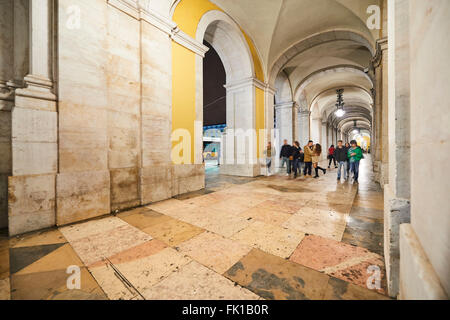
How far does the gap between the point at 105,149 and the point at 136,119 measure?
1.03 m

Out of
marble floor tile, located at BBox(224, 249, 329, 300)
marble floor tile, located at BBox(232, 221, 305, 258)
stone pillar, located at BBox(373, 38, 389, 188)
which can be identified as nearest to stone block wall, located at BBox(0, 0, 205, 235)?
marble floor tile, located at BBox(232, 221, 305, 258)

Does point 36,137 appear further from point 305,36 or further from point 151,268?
point 305,36

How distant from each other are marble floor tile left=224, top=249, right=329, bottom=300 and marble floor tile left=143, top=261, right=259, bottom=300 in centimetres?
10

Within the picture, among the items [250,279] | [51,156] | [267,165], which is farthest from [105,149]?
[267,165]

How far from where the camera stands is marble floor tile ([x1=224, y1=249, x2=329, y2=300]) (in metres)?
1.57

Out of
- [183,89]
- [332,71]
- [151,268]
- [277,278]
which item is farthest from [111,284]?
[332,71]

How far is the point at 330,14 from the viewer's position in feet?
26.1

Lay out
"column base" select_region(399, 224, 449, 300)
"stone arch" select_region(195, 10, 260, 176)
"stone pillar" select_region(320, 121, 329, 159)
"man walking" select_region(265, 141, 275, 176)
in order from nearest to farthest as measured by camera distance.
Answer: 1. "column base" select_region(399, 224, 449, 300)
2. "stone arch" select_region(195, 10, 260, 176)
3. "man walking" select_region(265, 141, 275, 176)
4. "stone pillar" select_region(320, 121, 329, 159)

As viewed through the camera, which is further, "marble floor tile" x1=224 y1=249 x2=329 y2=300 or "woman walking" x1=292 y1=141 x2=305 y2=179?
"woman walking" x1=292 y1=141 x2=305 y2=179

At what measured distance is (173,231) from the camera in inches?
113

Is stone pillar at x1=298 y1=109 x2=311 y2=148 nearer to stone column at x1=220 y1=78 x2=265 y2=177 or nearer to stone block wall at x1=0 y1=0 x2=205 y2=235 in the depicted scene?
stone column at x1=220 y1=78 x2=265 y2=177
